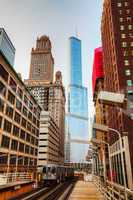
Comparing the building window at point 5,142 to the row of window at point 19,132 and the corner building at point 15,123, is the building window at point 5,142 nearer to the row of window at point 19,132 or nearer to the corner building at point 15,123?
the corner building at point 15,123

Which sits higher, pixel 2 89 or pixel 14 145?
pixel 2 89

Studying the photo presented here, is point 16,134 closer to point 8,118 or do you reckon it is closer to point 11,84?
point 8,118

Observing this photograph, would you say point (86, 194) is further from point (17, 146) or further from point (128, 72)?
point (128, 72)

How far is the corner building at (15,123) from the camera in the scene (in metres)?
39.4

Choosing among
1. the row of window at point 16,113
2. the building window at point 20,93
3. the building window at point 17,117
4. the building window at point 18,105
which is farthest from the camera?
the building window at point 20,93

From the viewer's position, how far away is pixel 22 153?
5322cm

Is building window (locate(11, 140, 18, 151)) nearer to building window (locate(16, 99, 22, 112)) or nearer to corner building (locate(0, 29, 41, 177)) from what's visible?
corner building (locate(0, 29, 41, 177))

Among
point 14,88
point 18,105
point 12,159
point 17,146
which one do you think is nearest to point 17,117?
point 18,105

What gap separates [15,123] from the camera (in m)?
46.9

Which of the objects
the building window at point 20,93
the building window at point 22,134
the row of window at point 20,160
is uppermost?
the building window at point 20,93

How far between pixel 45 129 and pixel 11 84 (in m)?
50.7

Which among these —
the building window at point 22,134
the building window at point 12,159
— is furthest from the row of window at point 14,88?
the building window at point 12,159

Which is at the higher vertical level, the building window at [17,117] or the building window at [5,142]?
the building window at [17,117]

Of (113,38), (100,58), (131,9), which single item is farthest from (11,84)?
(100,58)
